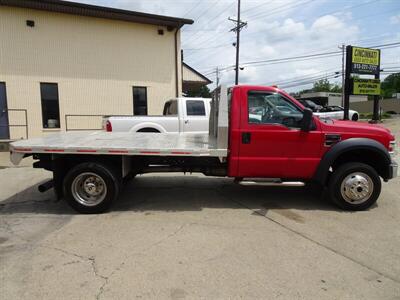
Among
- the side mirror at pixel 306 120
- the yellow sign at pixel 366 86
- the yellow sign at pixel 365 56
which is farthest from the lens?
the yellow sign at pixel 366 86

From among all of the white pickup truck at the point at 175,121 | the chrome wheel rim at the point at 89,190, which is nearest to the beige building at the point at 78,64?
the white pickup truck at the point at 175,121

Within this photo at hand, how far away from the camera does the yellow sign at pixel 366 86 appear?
1866 cm

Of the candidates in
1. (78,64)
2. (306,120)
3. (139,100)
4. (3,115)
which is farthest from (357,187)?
(3,115)

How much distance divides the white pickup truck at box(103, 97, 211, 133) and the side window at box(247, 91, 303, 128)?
4.86 m

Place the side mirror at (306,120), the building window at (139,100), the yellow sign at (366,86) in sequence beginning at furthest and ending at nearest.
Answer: the yellow sign at (366,86) < the building window at (139,100) < the side mirror at (306,120)

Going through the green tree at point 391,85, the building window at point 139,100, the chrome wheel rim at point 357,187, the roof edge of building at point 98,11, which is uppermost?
the green tree at point 391,85

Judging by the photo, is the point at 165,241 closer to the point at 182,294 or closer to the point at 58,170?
the point at 182,294

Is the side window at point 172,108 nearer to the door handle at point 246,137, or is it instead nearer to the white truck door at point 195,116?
the white truck door at point 195,116

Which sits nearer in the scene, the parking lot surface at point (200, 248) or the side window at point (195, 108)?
the parking lot surface at point (200, 248)

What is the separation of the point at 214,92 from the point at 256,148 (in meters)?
1.68

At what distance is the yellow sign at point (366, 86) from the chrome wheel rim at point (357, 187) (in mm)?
14337

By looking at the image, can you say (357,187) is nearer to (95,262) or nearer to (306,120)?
(306,120)

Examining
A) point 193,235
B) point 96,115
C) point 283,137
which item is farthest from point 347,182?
point 96,115

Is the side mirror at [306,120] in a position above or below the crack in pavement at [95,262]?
above
